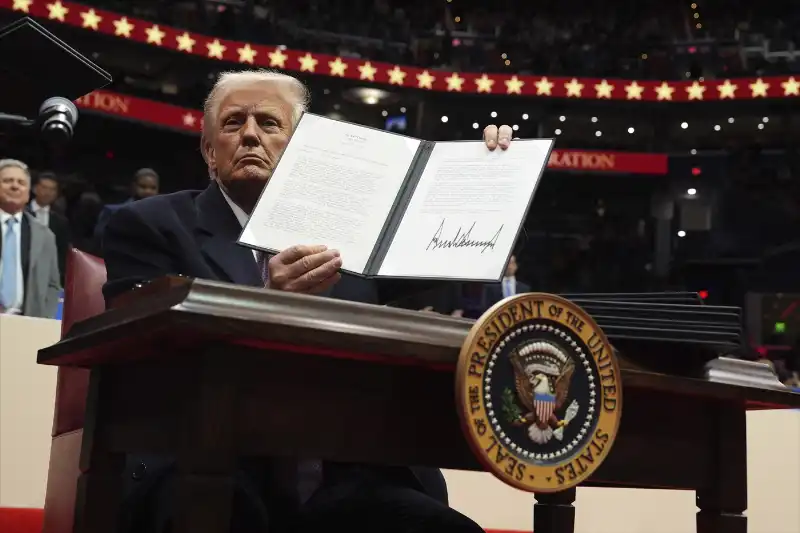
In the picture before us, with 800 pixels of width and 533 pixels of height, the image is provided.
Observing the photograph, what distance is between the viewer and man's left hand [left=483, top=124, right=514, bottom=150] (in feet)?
3.32

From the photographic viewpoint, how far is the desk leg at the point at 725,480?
89 cm

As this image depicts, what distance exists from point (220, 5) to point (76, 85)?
12.2m

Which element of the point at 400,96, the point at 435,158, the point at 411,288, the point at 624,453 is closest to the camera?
the point at 624,453

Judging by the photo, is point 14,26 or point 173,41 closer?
point 14,26

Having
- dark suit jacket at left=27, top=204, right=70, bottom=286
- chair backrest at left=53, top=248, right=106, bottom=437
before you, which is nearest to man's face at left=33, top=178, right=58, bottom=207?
dark suit jacket at left=27, top=204, right=70, bottom=286

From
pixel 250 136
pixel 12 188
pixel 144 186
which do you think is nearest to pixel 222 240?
pixel 250 136

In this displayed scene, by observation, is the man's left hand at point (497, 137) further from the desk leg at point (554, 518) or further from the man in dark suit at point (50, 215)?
the man in dark suit at point (50, 215)

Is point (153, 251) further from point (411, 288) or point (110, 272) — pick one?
point (411, 288)

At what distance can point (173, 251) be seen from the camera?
1186 millimetres

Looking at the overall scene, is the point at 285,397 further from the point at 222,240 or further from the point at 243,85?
the point at 243,85

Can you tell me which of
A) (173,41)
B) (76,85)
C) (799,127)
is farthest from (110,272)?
(799,127)

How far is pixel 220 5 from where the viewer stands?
12.7 m

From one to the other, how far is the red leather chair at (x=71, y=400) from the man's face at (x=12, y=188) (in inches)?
112
